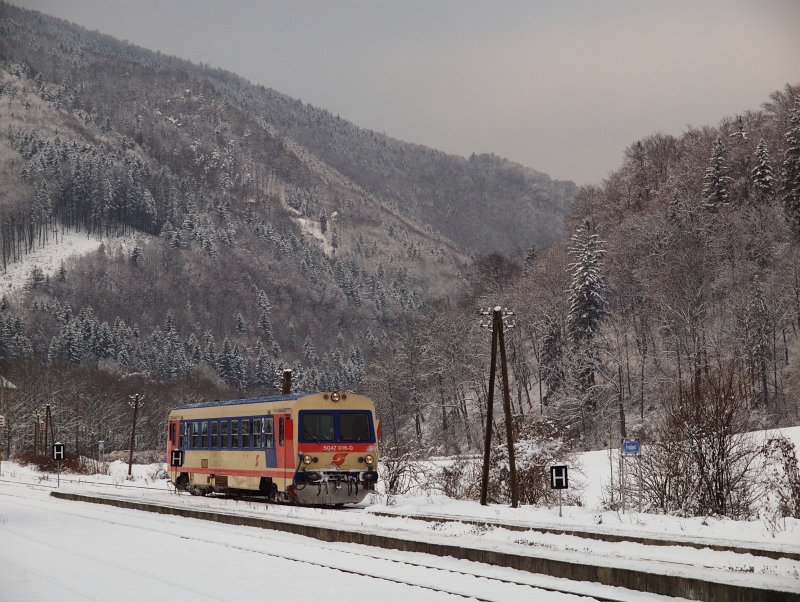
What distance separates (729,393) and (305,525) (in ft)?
37.5

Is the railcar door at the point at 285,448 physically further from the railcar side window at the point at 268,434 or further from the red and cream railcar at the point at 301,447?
the railcar side window at the point at 268,434

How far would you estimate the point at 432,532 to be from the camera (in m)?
18.8

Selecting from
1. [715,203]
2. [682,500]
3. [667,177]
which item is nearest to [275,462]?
[682,500]

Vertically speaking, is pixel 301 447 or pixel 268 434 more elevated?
pixel 268 434

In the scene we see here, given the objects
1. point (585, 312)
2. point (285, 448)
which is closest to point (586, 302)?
point (585, 312)

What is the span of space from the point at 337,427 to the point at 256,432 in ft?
9.44

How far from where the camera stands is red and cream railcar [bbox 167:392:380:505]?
2547 cm

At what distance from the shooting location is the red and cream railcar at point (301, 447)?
25.5 metres

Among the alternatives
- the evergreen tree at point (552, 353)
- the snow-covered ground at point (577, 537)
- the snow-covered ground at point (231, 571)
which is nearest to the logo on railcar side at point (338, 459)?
the snow-covered ground at point (577, 537)

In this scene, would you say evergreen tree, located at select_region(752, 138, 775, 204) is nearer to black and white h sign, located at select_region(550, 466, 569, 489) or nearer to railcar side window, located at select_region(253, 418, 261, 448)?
railcar side window, located at select_region(253, 418, 261, 448)

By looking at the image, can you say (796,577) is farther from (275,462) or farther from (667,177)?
(667,177)

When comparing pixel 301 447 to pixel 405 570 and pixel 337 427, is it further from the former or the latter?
pixel 405 570

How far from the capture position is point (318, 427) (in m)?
25.9

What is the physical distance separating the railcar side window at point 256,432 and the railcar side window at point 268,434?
46cm
